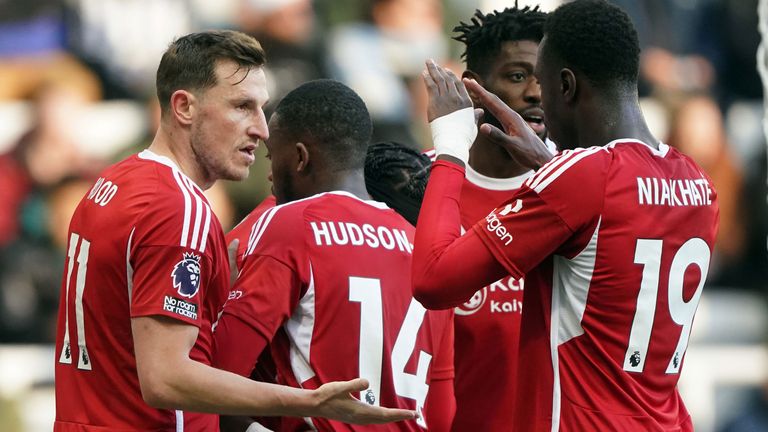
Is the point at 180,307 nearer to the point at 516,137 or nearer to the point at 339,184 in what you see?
the point at 339,184

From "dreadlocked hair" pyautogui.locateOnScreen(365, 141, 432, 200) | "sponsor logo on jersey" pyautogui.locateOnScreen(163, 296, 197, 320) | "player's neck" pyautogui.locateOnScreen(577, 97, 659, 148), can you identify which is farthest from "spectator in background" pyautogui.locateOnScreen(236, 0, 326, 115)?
"sponsor logo on jersey" pyautogui.locateOnScreen(163, 296, 197, 320)

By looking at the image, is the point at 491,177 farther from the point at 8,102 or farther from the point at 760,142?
the point at 760,142

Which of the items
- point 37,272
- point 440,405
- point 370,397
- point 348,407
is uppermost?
point 348,407

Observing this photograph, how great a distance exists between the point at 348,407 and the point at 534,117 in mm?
1697

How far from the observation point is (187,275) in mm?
3199

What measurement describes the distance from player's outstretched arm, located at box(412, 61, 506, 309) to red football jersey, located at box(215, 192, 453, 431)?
41 centimetres

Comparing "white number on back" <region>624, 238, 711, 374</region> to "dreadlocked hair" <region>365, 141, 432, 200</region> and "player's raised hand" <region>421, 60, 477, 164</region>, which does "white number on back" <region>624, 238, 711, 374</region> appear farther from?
"dreadlocked hair" <region>365, 141, 432, 200</region>

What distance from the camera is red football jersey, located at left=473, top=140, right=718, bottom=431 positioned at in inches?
127

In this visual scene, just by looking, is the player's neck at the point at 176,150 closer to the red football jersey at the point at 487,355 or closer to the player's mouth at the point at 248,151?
the player's mouth at the point at 248,151

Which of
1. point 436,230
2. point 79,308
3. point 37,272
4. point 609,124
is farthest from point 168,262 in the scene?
point 37,272

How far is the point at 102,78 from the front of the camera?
8.23m

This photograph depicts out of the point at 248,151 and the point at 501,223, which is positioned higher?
the point at 248,151

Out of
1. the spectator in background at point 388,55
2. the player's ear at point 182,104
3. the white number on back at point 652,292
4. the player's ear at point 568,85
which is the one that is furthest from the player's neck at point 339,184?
the spectator in background at point 388,55

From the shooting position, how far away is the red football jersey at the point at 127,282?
10.5 feet
